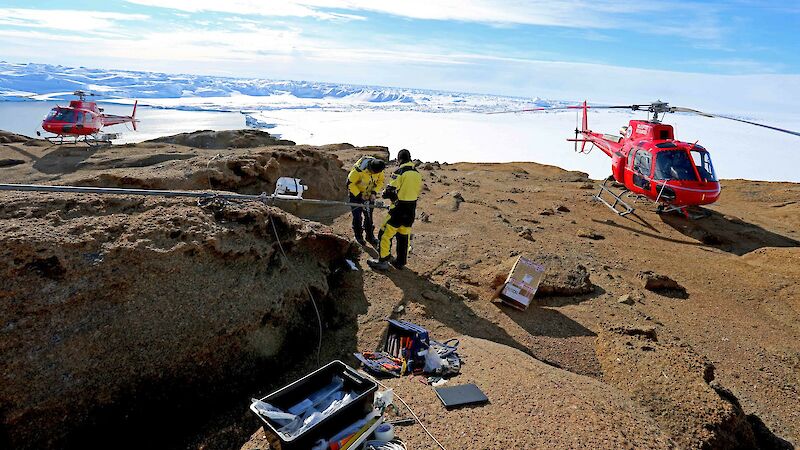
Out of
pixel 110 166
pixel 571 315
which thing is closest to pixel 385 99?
pixel 110 166

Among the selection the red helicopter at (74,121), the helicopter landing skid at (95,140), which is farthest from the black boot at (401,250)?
the helicopter landing skid at (95,140)

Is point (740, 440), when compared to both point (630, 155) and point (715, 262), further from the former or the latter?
point (630, 155)

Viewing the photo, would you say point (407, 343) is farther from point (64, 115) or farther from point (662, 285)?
point (64, 115)

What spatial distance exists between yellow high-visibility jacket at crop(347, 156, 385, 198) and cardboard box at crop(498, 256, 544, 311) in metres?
2.91

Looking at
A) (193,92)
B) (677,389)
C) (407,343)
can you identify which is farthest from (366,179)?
(193,92)

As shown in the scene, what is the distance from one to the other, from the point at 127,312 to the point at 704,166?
1311 centimetres

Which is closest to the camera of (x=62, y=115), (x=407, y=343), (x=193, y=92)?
(x=407, y=343)

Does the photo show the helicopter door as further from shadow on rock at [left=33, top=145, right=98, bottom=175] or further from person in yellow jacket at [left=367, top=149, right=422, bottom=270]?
shadow on rock at [left=33, top=145, right=98, bottom=175]

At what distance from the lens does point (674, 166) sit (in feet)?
37.6

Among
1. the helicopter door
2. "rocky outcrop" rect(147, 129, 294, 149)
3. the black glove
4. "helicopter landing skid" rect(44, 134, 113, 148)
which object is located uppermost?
the helicopter door

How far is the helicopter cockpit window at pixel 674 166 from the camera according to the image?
445 inches

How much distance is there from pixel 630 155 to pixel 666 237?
9.20ft

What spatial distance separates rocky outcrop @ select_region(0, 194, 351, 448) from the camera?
10.7ft

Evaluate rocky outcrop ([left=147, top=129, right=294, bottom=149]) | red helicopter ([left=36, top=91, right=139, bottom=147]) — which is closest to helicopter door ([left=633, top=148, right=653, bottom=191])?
rocky outcrop ([left=147, top=129, right=294, bottom=149])
